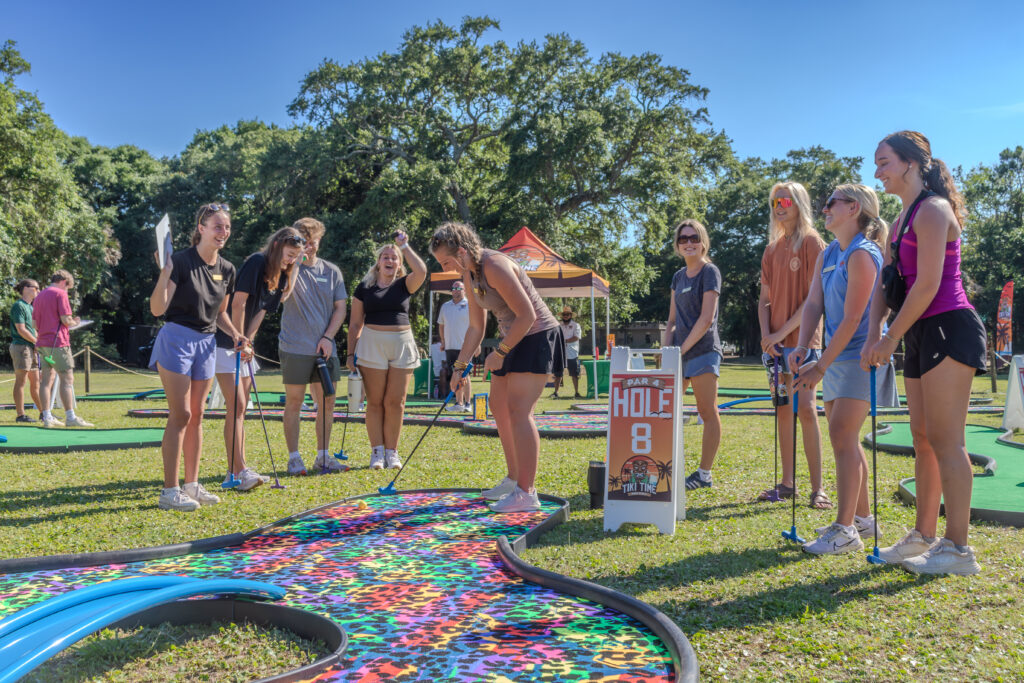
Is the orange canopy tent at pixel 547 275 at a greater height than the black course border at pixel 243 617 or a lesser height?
greater

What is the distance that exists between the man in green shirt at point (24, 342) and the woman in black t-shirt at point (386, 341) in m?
5.20

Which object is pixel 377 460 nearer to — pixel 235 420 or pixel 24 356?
pixel 235 420

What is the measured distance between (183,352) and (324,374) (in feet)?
4.61

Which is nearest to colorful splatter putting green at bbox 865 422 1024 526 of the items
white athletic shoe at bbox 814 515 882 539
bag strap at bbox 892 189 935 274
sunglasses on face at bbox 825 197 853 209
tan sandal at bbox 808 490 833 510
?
tan sandal at bbox 808 490 833 510

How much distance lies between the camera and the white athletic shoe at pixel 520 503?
445 centimetres

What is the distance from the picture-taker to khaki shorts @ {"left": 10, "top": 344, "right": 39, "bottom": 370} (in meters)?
9.16

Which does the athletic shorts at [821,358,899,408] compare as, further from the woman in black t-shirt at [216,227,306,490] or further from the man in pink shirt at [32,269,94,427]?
the man in pink shirt at [32,269,94,427]

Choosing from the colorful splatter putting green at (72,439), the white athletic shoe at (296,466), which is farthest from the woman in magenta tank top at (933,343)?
the colorful splatter putting green at (72,439)

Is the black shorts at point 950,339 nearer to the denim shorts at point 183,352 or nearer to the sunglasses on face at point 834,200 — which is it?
the sunglasses on face at point 834,200

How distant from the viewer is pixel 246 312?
17.5ft

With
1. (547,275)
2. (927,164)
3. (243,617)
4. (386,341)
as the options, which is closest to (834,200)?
(927,164)

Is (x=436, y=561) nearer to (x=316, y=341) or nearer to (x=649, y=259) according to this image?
(x=316, y=341)

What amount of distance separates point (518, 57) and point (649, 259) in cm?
2350

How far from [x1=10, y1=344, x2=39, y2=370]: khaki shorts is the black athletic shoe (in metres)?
7.95
